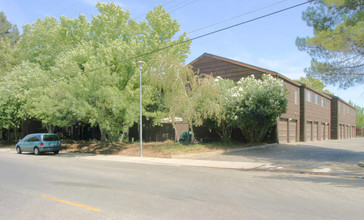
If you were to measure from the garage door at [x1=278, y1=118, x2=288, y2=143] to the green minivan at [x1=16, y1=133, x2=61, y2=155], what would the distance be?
18.3 m

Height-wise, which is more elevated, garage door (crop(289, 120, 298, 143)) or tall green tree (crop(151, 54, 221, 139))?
tall green tree (crop(151, 54, 221, 139))

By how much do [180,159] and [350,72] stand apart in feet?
34.8

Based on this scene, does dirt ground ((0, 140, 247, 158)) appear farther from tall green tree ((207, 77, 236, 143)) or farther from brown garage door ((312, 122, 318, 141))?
brown garage door ((312, 122, 318, 141))

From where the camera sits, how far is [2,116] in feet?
90.8

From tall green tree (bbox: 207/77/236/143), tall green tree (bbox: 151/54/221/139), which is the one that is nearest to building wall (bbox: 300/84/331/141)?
tall green tree (bbox: 207/77/236/143)

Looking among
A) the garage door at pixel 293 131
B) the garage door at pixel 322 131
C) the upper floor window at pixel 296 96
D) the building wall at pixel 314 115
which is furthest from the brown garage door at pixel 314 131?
the upper floor window at pixel 296 96

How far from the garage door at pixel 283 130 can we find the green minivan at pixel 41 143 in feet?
60.2

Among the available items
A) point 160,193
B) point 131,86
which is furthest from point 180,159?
point 160,193

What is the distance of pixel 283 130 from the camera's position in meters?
24.7

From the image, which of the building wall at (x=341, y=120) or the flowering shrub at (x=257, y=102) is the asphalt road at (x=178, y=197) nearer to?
the flowering shrub at (x=257, y=102)

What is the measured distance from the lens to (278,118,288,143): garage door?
78.3 ft

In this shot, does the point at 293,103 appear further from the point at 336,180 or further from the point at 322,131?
the point at 336,180

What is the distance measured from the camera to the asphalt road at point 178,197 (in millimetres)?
5371

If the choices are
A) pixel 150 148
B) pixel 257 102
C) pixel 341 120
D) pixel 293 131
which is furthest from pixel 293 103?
pixel 341 120
